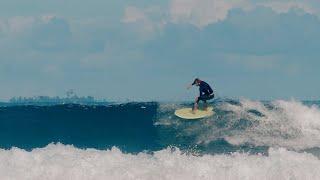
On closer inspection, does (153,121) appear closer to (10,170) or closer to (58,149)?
(58,149)

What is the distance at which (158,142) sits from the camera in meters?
24.3

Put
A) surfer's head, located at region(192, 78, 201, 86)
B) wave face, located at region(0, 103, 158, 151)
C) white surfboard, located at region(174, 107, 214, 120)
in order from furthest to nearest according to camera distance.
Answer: wave face, located at region(0, 103, 158, 151)
white surfboard, located at region(174, 107, 214, 120)
surfer's head, located at region(192, 78, 201, 86)

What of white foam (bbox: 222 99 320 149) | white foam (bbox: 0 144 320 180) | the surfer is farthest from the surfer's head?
white foam (bbox: 0 144 320 180)

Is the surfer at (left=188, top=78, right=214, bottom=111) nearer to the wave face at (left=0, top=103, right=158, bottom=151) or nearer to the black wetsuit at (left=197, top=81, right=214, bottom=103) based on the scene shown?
the black wetsuit at (left=197, top=81, right=214, bottom=103)

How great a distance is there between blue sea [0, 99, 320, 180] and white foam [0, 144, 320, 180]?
3 cm

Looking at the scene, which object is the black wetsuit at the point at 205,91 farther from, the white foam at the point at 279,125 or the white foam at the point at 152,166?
the white foam at the point at 152,166

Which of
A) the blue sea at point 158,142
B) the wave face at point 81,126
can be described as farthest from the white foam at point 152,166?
the wave face at point 81,126

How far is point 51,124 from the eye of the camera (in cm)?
2898

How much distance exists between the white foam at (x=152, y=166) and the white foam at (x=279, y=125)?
6.01 ft

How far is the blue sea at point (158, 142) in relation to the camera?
18.4m

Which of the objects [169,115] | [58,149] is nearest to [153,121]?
[169,115]

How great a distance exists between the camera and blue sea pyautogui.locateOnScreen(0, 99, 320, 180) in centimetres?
1839

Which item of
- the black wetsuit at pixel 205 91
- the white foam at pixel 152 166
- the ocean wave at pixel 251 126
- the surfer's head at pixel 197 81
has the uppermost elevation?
the surfer's head at pixel 197 81

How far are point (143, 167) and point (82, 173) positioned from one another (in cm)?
215
